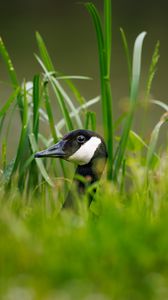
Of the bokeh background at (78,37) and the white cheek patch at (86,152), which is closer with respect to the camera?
the white cheek patch at (86,152)

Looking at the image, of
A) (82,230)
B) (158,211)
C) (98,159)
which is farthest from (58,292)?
(98,159)

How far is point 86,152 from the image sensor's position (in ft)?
13.0

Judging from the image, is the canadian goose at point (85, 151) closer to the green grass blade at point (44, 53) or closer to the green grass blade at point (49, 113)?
the green grass blade at point (49, 113)

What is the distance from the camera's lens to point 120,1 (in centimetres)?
1080

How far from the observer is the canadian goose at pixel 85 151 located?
389 centimetres

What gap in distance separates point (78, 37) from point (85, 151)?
21.0 ft

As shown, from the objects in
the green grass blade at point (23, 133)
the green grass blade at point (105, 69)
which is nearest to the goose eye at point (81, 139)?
the green grass blade at point (105, 69)

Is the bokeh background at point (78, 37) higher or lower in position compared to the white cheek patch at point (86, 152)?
higher

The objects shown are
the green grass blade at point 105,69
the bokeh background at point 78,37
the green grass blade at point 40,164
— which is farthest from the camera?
the bokeh background at point 78,37

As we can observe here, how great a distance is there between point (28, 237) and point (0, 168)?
1.91 m

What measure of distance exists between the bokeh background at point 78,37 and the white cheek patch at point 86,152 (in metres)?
3.73

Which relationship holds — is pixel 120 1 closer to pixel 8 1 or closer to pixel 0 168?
pixel 8 1

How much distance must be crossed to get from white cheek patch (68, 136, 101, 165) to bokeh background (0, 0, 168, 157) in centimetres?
373

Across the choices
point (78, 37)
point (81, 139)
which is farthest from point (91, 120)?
point (78, 37)
